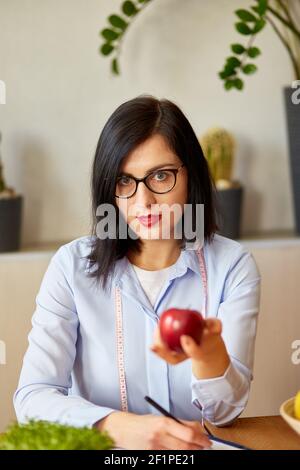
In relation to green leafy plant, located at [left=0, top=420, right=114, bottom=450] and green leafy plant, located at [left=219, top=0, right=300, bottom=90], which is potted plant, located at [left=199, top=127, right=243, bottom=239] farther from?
green leafy plant, located at [left=0, top=420, right=114, bottom=450]

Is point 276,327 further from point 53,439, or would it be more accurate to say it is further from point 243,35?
point 53,439

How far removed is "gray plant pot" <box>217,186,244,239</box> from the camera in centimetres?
281

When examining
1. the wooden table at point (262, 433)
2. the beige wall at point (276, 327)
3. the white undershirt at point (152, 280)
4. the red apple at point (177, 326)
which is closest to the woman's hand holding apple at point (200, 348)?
the red apple at point (177, 326)

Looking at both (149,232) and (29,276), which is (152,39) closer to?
(29,276)

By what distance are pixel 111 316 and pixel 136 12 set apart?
1370mm

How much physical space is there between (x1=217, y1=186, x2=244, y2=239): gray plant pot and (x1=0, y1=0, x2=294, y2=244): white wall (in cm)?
28

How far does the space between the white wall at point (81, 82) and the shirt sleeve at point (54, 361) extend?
3.67 feet

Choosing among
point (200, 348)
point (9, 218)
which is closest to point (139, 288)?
point (200, 348)

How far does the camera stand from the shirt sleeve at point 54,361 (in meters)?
1.52

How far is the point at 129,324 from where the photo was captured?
1736mm

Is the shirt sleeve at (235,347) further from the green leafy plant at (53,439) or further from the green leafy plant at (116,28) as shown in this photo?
the green leafy plant at (116,28)

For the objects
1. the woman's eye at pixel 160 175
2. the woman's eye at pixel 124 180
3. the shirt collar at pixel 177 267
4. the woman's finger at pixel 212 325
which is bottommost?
the woman's finger at pixel 212 325

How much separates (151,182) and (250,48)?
124cm
